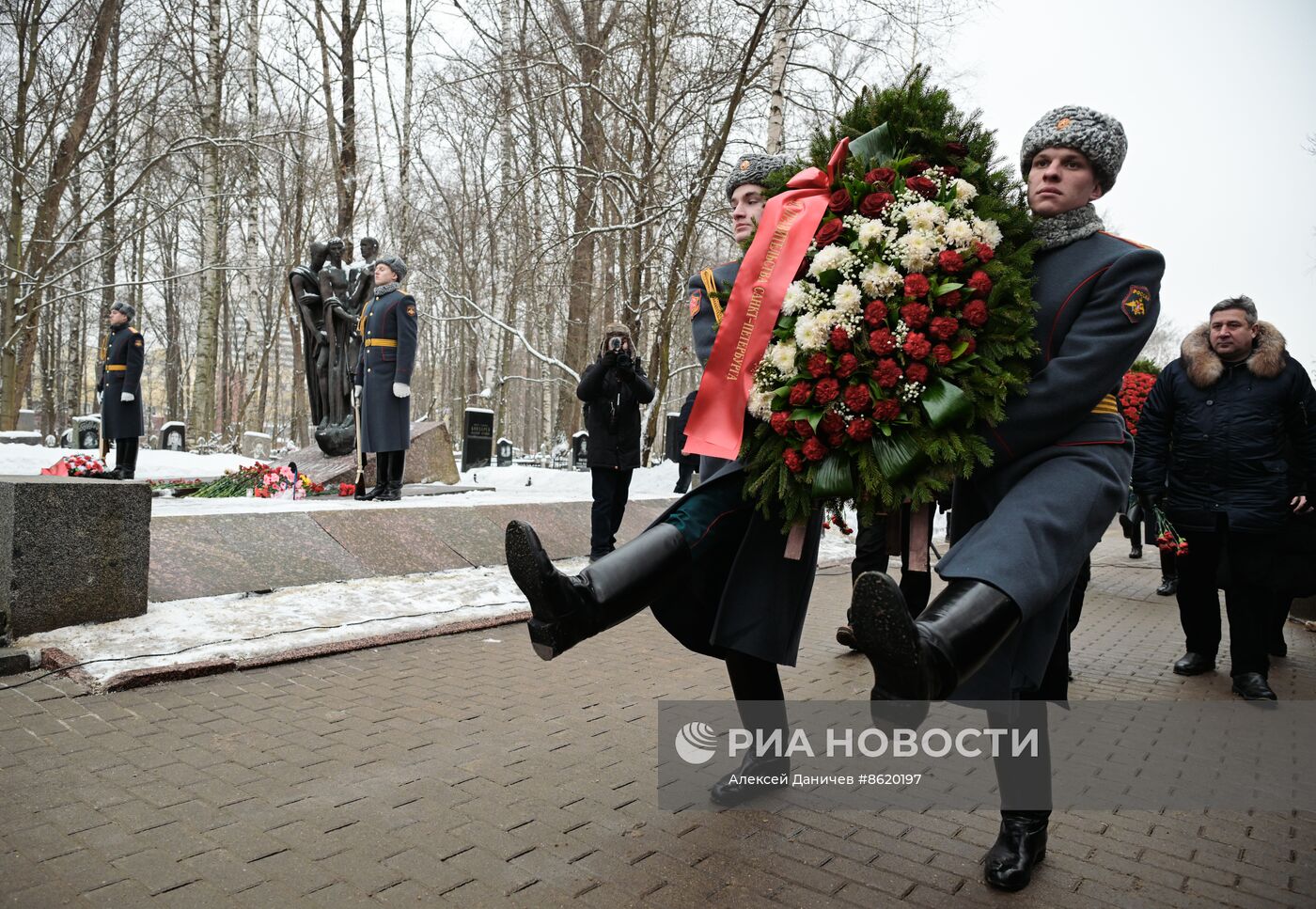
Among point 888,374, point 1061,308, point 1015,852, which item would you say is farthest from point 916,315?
point 1015,852

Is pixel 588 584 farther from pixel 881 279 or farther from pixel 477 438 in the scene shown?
pixel 477 438

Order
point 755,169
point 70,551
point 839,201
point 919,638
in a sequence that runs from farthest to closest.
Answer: point 70,551
point 755,169
point 839,201
point 919,638

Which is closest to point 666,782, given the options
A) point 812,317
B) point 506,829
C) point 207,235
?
point 506,829

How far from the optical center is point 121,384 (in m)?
10.8

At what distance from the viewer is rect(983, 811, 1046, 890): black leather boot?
2.46 m

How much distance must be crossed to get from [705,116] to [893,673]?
604 inches

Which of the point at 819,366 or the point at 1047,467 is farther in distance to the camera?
the point at 819,366

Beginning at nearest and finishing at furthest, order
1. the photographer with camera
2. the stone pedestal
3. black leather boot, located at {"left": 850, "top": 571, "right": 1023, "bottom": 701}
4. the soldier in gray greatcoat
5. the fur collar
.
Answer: black leather boot, located at {"left": 850, "top": 571, "right": 1023, "bottom": 701}
the soldier in gray greatcoat
the stone pedestal
the fur collar
the photographer with camera

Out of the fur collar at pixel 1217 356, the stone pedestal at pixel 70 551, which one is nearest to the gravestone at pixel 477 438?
the stone pedestal at pixel 70 551

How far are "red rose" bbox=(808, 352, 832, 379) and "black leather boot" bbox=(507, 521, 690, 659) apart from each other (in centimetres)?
62

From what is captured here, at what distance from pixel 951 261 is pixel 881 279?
188mm

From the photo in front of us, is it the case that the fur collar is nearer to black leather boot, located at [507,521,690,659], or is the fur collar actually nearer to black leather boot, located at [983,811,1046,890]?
black leather boot, located at [983,811,1046,890]

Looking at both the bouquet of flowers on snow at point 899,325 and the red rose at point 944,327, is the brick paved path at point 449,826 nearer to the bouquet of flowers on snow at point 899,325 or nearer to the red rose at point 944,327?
the bouquet of flowers on snow at point 899,325

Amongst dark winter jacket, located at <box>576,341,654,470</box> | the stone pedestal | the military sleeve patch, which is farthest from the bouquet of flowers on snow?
dark winter jacket, located at <box>576,341,654,470</box>
